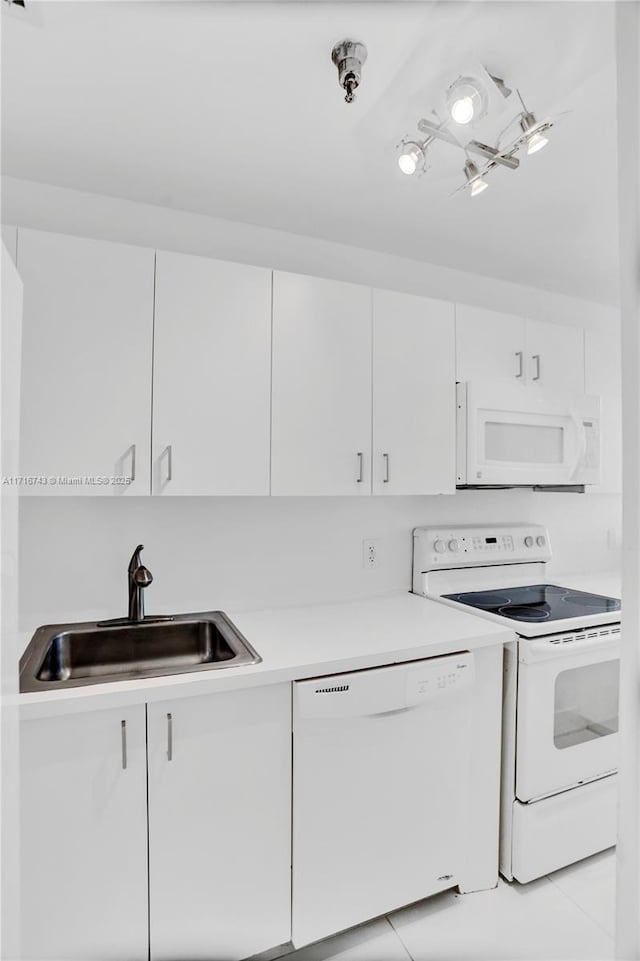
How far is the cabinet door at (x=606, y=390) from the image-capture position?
2525 mm

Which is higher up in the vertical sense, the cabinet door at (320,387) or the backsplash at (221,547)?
the cabinet door at (320,387)

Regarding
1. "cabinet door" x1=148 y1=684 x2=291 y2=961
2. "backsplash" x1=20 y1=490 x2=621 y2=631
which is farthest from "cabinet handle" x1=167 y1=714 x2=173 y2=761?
"backsplash" x1=20 y1=490 x2=621 y2=631

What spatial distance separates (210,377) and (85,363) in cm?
37

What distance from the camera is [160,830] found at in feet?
4.45

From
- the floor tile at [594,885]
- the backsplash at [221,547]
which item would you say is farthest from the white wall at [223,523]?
the floor tile at [594,885]

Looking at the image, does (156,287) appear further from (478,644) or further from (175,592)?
(478,644)

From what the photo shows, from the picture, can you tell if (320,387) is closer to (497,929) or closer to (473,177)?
(473,177)

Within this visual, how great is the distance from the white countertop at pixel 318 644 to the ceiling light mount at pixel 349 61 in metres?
1.46

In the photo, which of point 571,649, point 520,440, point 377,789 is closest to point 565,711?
point 571,649

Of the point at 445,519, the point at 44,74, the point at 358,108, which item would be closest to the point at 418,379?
the point at 445,519

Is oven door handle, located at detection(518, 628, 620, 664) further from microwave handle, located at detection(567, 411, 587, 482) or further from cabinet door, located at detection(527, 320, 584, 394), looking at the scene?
cabinet door, located at detection(527, 320, 584, 394)

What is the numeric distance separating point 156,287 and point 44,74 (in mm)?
565

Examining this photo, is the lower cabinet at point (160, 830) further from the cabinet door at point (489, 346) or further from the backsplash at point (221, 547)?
the cabinet door at point (489, 346)

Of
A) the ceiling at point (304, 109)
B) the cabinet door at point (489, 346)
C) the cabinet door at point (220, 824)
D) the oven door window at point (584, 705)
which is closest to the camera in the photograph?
the ceiling at point (304, 109)
